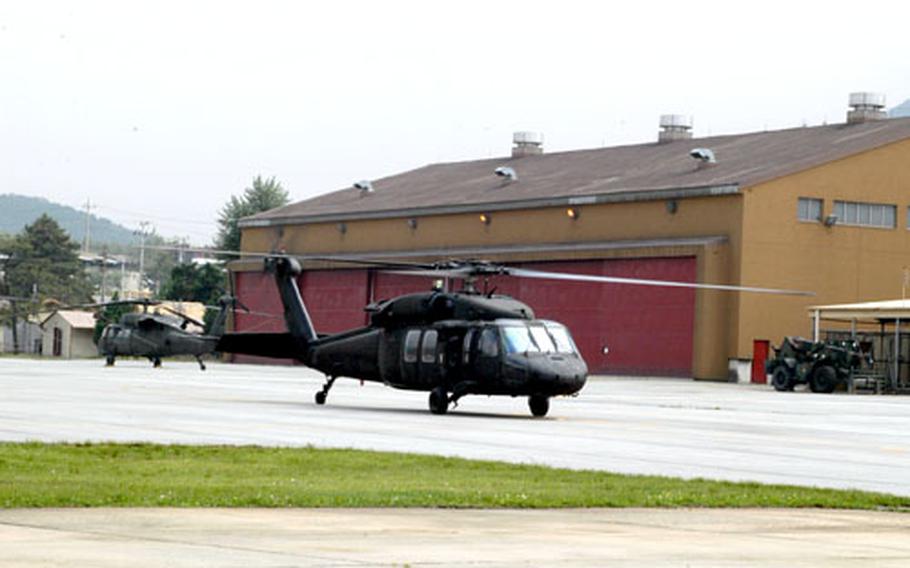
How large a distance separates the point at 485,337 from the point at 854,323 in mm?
38931

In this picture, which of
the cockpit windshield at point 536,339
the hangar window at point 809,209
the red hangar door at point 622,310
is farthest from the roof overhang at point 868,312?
the cockpit windshield at point 536,339

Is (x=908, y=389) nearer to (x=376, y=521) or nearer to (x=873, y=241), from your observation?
(x=873, y=241)

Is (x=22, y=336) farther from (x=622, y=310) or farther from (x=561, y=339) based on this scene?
(x=561, y=339)

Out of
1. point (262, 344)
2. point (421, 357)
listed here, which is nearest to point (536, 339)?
point (421, 357)

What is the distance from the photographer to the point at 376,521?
1528cm

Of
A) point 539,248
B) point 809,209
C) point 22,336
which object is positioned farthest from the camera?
point 22,336

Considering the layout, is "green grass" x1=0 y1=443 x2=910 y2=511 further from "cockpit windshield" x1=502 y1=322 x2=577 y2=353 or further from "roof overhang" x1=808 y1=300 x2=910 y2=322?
"roof overhang" x1=808 y1=300 x2=910 y2=322

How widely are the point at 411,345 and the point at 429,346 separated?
68 centimetres

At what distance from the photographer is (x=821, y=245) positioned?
3098 inches

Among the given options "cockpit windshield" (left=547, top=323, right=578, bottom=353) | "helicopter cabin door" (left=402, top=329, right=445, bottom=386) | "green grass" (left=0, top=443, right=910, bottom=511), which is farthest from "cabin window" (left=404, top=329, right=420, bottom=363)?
"green grass" (left=0, top=443, right=910, bottom=511)

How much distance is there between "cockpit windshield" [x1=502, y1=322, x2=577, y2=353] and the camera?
36.8 meters

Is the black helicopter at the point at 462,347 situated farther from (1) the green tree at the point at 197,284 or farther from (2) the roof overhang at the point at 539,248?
(1) the green tree at the point at 197,284

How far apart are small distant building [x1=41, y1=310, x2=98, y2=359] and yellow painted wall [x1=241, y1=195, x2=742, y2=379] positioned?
48.9 meters

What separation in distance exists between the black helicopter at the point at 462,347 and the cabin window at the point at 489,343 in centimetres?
2
